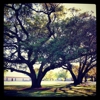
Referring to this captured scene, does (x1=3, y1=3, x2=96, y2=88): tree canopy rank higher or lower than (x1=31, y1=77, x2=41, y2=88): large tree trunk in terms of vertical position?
higher

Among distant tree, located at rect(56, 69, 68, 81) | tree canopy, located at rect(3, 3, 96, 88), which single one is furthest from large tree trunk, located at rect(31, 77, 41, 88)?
distant tree, located at rect(56, 69, 68, 81)

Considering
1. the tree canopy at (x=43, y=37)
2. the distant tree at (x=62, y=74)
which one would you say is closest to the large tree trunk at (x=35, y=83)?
the tree canopy at (x=43, y=37)

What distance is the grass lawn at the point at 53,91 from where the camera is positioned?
3.58 meters

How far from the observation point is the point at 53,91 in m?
3.60

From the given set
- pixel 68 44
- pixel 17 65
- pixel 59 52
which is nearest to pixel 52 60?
pixel 59 52

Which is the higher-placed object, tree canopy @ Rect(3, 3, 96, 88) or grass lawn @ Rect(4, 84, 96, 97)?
tree canopy @ Rect(3, 3, 96, 88)

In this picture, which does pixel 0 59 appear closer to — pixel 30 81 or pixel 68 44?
pixel 30 81

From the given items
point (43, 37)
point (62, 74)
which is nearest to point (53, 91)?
point (62, 74)

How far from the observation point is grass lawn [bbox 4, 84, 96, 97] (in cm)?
358

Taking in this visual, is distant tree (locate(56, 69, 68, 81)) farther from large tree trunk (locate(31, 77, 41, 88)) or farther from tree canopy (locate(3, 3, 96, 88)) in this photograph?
large tree trunk (locate(31, 77, 41, 88))

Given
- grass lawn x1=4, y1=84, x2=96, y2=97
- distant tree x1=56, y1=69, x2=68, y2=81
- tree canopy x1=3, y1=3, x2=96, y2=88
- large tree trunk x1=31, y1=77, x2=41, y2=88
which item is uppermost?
tree canopy x1=3, y1=3, x2=96, y2=88

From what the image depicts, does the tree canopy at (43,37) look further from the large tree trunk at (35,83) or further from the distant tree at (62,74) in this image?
the distant tree at (62,74)

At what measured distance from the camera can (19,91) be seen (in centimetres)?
359

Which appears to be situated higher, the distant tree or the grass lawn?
the distant tree
